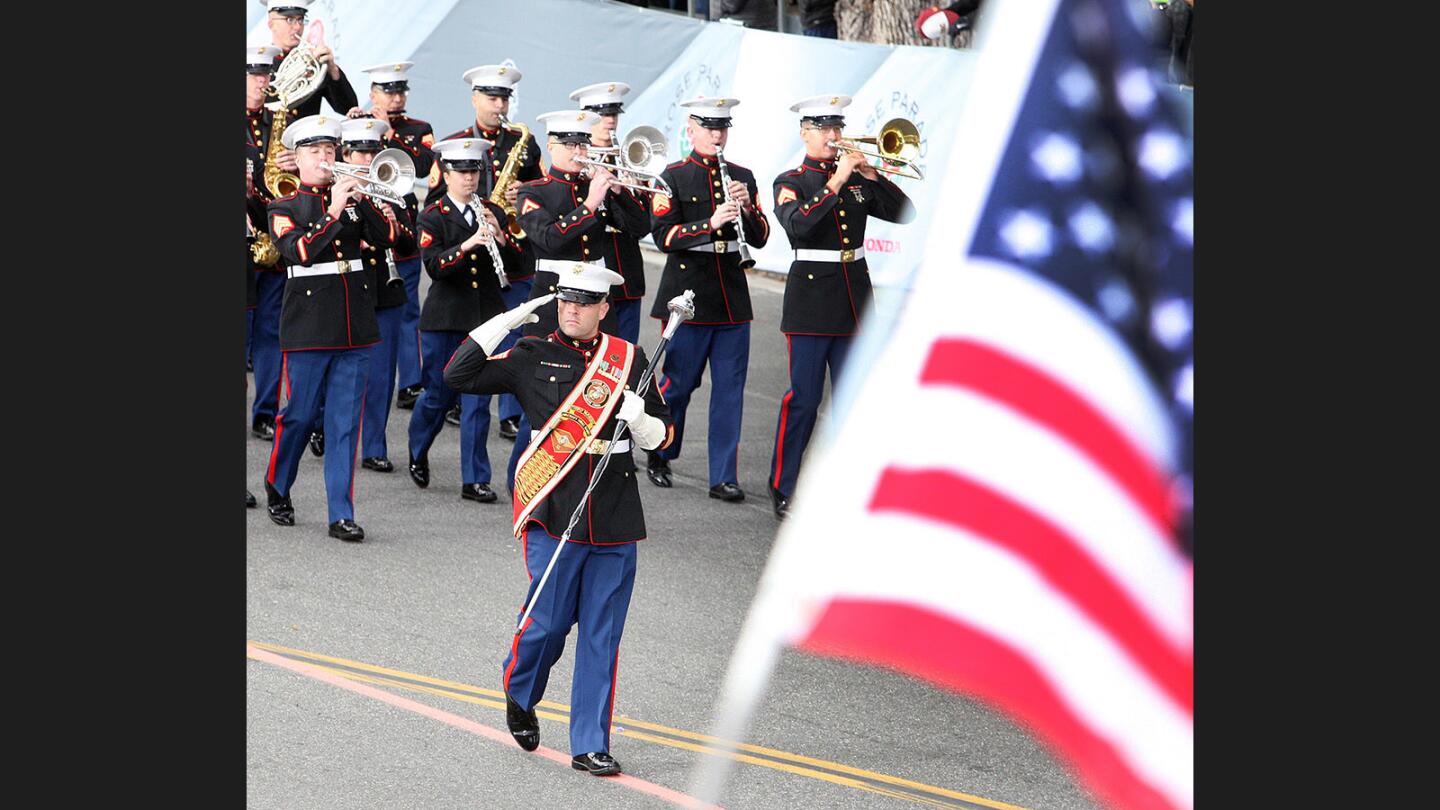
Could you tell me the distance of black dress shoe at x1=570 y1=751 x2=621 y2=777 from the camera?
255 inches

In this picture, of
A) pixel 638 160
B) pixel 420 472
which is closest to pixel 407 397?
pixel 420 472

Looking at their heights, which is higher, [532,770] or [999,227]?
[999,227]

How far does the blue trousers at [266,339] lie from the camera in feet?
34.6

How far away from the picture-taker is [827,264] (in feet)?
32.1

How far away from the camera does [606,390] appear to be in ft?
21.7

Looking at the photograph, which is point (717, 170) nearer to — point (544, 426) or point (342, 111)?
point (342, 111)

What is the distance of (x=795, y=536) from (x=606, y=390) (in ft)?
14.0

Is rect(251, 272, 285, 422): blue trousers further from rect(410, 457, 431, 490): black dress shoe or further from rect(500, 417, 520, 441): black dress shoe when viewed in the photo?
rect(500, 417, 520, 441): black dress shoe

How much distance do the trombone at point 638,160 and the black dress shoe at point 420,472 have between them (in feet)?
5.74

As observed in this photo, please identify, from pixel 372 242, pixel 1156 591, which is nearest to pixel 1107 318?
pixel 1156 591

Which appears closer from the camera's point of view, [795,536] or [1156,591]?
[1156,591]

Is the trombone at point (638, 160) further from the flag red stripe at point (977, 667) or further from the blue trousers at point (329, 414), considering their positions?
the flag red stripe at point (977, 667)

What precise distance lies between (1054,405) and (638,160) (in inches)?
325

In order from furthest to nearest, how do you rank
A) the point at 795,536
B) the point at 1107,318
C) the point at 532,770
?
1. the point at 532,770
2. the point at 795,536
3. the point at 1107,318
